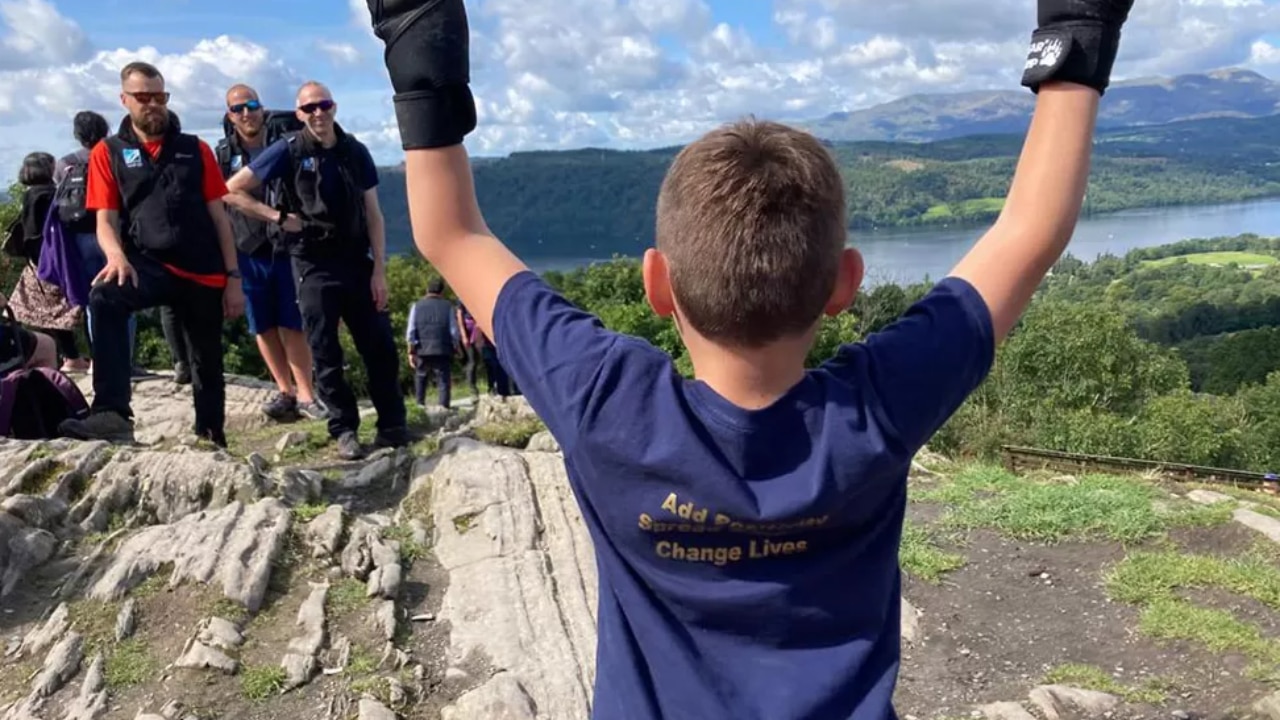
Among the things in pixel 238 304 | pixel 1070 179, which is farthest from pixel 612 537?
pixel 238 304

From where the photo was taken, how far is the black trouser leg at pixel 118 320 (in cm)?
677

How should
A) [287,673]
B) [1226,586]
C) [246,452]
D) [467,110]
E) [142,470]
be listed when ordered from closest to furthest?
[467,110], [287,673], [1226,586], [142,470], [246,452]

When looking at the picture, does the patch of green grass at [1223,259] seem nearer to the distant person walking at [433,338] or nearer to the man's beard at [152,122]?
the distant person walking at [433,338]

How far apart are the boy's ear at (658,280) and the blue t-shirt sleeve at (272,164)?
19.9 feet

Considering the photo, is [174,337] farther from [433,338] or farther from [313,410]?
[433,338]

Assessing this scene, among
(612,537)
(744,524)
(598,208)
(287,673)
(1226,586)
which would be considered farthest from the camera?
(598,208)

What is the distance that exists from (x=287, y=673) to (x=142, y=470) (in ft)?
7.61

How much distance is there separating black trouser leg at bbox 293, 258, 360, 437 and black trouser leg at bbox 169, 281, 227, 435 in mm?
568

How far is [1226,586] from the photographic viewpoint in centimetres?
540

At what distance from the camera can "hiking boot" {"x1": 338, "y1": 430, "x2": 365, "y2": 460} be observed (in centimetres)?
739

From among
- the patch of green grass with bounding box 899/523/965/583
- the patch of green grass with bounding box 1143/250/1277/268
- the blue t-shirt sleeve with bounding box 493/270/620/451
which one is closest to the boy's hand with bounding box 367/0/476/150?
the blue t-shirt sleeve with bounding box 493/270/620/451

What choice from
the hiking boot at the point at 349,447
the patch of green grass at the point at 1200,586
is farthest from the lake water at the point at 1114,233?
the patch of green grass at the point at 1200,586

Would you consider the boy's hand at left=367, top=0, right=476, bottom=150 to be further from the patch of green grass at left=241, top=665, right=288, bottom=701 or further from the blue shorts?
the blue shorts

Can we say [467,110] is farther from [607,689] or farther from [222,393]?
[222,393]
